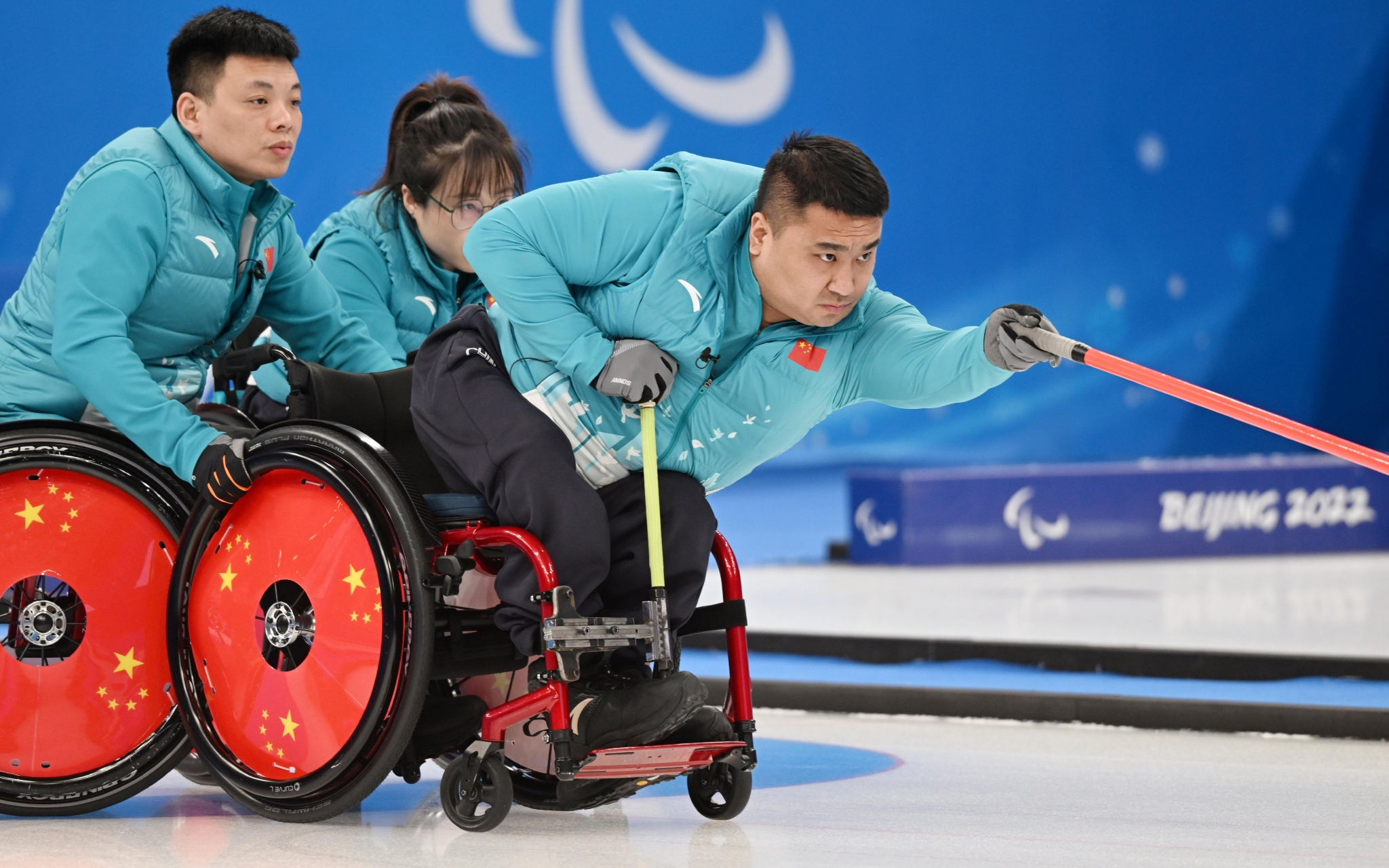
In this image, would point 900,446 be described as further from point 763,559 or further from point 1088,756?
point 1088,756

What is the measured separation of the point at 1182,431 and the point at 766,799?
697cm

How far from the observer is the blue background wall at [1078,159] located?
8344 millimetres

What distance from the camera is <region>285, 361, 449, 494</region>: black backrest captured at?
2.60 meters

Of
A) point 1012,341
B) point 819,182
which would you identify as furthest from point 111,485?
point 1012,341

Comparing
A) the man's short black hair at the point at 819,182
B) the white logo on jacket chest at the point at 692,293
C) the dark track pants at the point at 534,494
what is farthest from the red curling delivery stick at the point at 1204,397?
the dark track pants at the point at 534,494

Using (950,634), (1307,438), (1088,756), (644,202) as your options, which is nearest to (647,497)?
(644,202)

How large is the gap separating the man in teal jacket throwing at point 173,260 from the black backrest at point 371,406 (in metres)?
0.17

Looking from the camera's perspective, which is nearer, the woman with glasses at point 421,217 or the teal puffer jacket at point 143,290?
the teal puffer jacket at point 143,290

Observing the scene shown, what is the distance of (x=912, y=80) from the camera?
875 cm

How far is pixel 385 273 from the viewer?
3459 millimetres

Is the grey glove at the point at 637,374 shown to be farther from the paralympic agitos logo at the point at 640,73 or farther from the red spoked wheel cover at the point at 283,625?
the paralympic agitos logo at the point at 640,73

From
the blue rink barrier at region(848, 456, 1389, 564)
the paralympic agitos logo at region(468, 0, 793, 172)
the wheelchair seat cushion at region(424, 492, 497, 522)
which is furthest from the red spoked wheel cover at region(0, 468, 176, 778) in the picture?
the paralympic agitos logo at region(468, 0, 793, 172)

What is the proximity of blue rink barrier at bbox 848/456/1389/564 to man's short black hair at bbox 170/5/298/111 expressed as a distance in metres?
4.65

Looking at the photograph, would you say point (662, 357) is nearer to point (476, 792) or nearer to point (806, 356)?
point (806, 356)
